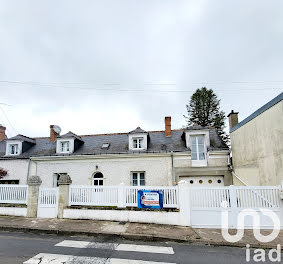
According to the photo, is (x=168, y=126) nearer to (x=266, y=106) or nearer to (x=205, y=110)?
(x=266, y=106)

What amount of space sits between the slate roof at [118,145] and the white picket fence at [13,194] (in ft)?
18.4

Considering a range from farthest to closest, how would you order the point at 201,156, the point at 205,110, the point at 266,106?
1. the point at 205,110
2. the point at 201,156
3. the point at 266,106

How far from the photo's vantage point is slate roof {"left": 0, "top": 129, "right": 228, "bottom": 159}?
13460 millimetres

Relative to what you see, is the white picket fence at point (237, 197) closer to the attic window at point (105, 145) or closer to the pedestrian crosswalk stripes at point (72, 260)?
the pedestrian crosswalk stripes at point (72, 260)

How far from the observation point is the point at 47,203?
8352 millimetres

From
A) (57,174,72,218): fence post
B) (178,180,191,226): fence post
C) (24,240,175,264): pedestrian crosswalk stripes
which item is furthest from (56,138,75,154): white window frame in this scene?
(178,180,191,226): fence post

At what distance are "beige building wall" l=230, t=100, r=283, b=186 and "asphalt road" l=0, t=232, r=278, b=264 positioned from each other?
191 inches

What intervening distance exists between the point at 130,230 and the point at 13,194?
6.30 meters

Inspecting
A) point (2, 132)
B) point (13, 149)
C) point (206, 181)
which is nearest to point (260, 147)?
point (206, 181)

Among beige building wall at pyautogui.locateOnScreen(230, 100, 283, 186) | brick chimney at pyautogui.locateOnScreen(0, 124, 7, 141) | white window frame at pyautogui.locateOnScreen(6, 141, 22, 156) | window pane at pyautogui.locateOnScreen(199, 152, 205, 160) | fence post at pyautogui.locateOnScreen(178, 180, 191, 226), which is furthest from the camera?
brick chimney at pyautogui.locateOnScreen(0, 124, 7, 141)

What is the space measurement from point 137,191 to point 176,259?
3.66 metres

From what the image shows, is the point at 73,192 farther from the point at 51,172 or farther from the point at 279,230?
the point at 279,230

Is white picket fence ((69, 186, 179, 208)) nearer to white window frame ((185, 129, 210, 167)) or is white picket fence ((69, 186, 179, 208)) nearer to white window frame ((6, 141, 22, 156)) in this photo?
white window frame ((185, 129, 210, 167))

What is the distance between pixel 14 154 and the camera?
15.6 metres
